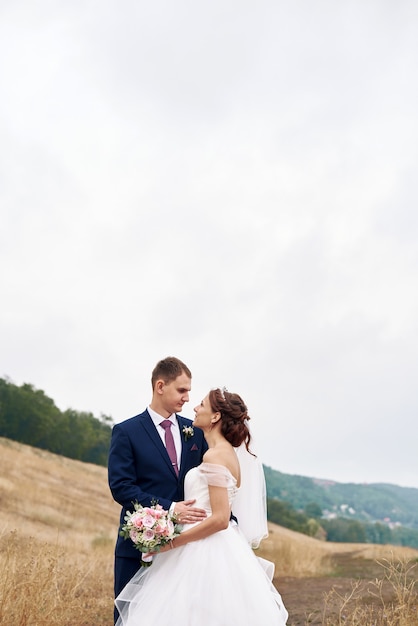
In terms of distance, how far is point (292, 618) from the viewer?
8.70m

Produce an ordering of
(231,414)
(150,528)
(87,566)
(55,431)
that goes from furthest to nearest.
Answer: (55,431), (87,566), (231,414), (150,528)

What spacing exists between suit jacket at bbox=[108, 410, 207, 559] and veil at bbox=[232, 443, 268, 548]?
49 cm

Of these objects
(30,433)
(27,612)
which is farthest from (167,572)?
(30,433)

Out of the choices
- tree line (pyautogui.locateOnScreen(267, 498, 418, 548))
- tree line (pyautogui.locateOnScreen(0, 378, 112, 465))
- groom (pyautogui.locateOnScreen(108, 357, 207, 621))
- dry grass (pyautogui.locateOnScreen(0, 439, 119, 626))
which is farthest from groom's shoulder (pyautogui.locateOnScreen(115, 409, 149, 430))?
tree line (pyautogui.locateOnScreen(0, 378, 112, 465))

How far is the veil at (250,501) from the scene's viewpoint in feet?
16.9

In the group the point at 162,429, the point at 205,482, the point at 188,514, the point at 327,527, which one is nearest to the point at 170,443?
the point at 162,429

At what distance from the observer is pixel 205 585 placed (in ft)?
14.3

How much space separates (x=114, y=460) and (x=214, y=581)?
1092 millimetres

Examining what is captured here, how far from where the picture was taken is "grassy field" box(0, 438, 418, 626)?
623cm

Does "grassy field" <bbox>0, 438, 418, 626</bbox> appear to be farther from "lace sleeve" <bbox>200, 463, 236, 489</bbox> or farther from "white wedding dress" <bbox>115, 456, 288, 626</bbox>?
"lace sleeve" <bbox>200, 463, 236, 489</bbox>

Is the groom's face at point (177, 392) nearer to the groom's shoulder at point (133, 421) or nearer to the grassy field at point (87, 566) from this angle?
the groom's shoulder at point (133, 421)

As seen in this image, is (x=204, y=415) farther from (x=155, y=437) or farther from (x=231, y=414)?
(x=155, y=437)

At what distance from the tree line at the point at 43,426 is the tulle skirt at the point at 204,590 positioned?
6429 cm

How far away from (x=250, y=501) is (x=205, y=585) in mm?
945
